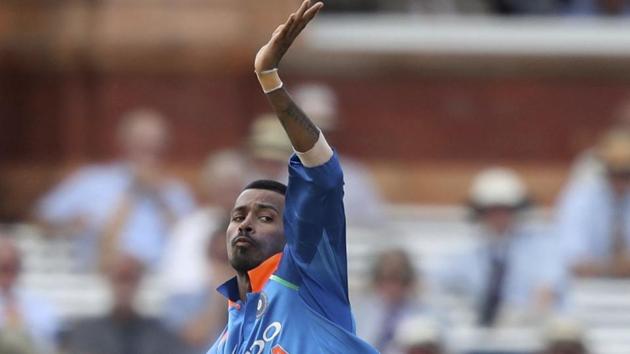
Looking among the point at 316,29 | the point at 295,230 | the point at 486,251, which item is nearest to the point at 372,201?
the point at 486,251

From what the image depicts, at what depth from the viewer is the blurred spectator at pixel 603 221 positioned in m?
12.7

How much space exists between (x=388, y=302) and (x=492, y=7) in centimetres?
396

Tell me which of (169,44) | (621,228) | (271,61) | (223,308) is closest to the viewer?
(271,61)

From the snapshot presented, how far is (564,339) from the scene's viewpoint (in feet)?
38.2

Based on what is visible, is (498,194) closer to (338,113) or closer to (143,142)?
(143,142)

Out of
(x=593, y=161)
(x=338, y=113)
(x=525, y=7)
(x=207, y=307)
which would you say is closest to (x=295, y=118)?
(x=207, y=307)

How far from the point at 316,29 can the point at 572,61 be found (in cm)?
164

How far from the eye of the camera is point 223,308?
1188cm

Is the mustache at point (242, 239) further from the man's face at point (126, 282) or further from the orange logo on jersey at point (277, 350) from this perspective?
the man's face at point (126, 282)

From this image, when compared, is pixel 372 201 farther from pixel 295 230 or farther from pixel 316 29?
pixel 295 230

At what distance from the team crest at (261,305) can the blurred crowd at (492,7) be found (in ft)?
23.7

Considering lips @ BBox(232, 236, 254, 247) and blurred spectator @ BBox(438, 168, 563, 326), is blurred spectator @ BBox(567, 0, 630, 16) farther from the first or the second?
lips @ BBox(232, 236, 254, 247)

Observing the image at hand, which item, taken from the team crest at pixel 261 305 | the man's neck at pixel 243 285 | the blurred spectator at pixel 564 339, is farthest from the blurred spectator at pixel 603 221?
the team crest at pixel 261 305

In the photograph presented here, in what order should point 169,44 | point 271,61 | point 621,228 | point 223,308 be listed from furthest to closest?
point 169,44 < point 621,228 < point 223,308 < point 271,61
